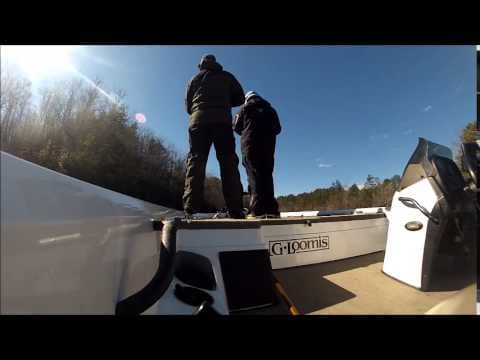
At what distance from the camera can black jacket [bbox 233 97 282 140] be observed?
172 cm

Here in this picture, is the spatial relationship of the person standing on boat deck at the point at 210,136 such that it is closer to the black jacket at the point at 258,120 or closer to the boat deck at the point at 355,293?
the black jacket at the point at 258,120

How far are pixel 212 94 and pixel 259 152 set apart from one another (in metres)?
0.62

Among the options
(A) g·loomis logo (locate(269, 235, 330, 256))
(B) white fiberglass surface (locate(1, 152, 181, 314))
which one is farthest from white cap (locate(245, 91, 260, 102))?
(B) white fiberglass surface (locate(1, 152, 181, 314))

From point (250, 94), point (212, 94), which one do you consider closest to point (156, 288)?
Answer: point (212, 94)

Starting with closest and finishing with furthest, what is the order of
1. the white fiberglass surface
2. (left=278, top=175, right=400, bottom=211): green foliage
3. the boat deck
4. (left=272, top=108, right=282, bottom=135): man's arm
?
the white fiberglass surface → the boat deck → (left=272, top=108, right=282, bottom=135): man's arm → (left=278, top=175, right=400, bottom=211): green foliage

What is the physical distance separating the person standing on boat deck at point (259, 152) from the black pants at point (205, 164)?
347mm

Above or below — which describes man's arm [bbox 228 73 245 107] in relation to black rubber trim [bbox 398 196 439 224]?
above

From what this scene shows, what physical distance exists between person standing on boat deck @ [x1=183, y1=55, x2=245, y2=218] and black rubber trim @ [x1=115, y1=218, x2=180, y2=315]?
480 mm

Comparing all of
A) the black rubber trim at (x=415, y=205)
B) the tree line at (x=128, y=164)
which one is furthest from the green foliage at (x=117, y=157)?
the black rubber trim at (x=415, y=205)

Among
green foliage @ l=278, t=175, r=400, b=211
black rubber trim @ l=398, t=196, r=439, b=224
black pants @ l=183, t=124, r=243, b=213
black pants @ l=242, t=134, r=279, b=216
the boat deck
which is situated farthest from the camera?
green foliage @ l=278, t=175, r=400, b=211

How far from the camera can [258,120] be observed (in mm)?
1722

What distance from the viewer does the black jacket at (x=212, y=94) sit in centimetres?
133

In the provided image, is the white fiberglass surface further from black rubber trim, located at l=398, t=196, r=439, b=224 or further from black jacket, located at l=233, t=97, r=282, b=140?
black rubber trim, located at l=398, t=196, r=439, b=224
